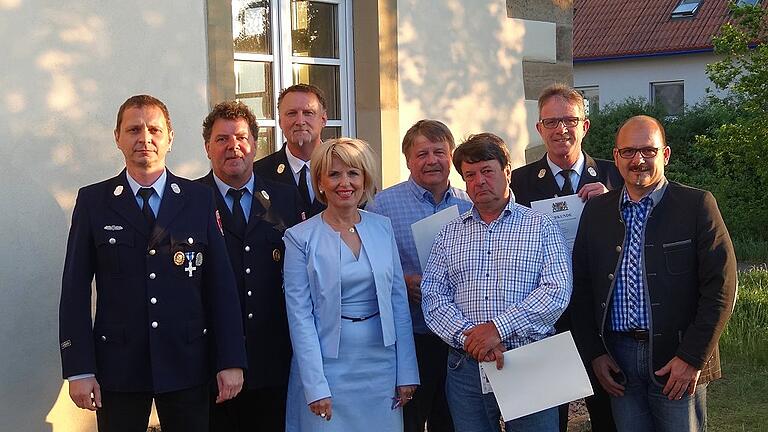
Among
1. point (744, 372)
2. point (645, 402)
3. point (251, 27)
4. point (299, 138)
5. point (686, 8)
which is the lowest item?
point (744, 372)

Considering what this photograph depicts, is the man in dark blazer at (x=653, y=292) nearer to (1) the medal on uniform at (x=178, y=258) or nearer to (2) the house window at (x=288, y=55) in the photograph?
(1) the medal on uniform at (x=178, y=258)

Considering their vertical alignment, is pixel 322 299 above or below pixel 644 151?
below

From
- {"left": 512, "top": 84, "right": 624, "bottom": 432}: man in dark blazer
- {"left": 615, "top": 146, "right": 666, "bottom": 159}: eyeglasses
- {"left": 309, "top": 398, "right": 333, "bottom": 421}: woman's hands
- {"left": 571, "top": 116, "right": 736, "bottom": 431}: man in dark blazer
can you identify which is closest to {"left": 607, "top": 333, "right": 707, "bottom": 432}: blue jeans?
{"left": 571, "top": 116, "right": 736, "bottom": 431}: man in dark blazer

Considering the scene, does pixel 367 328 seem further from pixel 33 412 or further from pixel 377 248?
pixel 33 412

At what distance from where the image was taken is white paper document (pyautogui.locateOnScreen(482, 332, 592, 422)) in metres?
3.41

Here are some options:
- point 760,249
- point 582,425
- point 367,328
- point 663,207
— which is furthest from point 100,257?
point 760,249

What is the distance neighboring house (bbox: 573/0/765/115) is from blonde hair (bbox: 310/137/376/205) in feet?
68.4

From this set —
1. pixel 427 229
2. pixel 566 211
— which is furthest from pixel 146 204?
pixel 566 211

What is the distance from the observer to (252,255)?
382 centimetres

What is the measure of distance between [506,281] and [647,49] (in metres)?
21.8

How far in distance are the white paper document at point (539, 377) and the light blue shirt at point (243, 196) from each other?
3.94 feet

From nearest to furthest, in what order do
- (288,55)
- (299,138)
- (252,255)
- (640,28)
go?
(252,255) < (299,138) < (288,55) < (640,28)

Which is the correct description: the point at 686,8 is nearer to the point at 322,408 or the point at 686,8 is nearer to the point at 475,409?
the point at 475,409

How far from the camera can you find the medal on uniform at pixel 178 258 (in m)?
3.49
